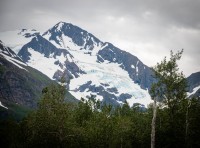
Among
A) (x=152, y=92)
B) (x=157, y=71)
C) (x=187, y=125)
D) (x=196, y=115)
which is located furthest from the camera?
(x=196, y=115)

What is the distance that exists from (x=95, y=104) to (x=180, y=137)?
33.4 metres

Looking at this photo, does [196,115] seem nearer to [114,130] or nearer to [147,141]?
[147,141]

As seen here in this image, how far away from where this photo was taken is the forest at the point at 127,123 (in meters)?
55.5

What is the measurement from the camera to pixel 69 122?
56406 millimetres

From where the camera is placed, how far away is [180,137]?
66.4m

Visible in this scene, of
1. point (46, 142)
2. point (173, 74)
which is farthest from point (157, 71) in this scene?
point (46, 142)

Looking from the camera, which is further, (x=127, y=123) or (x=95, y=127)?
(x=127, y=123)

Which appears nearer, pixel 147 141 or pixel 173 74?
pixel 173 74

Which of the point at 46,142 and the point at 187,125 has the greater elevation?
the point at 187,125

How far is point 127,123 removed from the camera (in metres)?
75.9

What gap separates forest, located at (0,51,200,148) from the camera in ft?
182

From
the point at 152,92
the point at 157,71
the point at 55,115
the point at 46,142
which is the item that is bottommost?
the point at 46,142

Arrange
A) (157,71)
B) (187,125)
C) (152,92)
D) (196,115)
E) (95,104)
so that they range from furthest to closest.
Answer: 1. (95,104)
2. (196,115)
3. (187,125)
4. (157,71)
5. (152,92)

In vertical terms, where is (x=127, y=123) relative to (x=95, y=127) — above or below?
above
